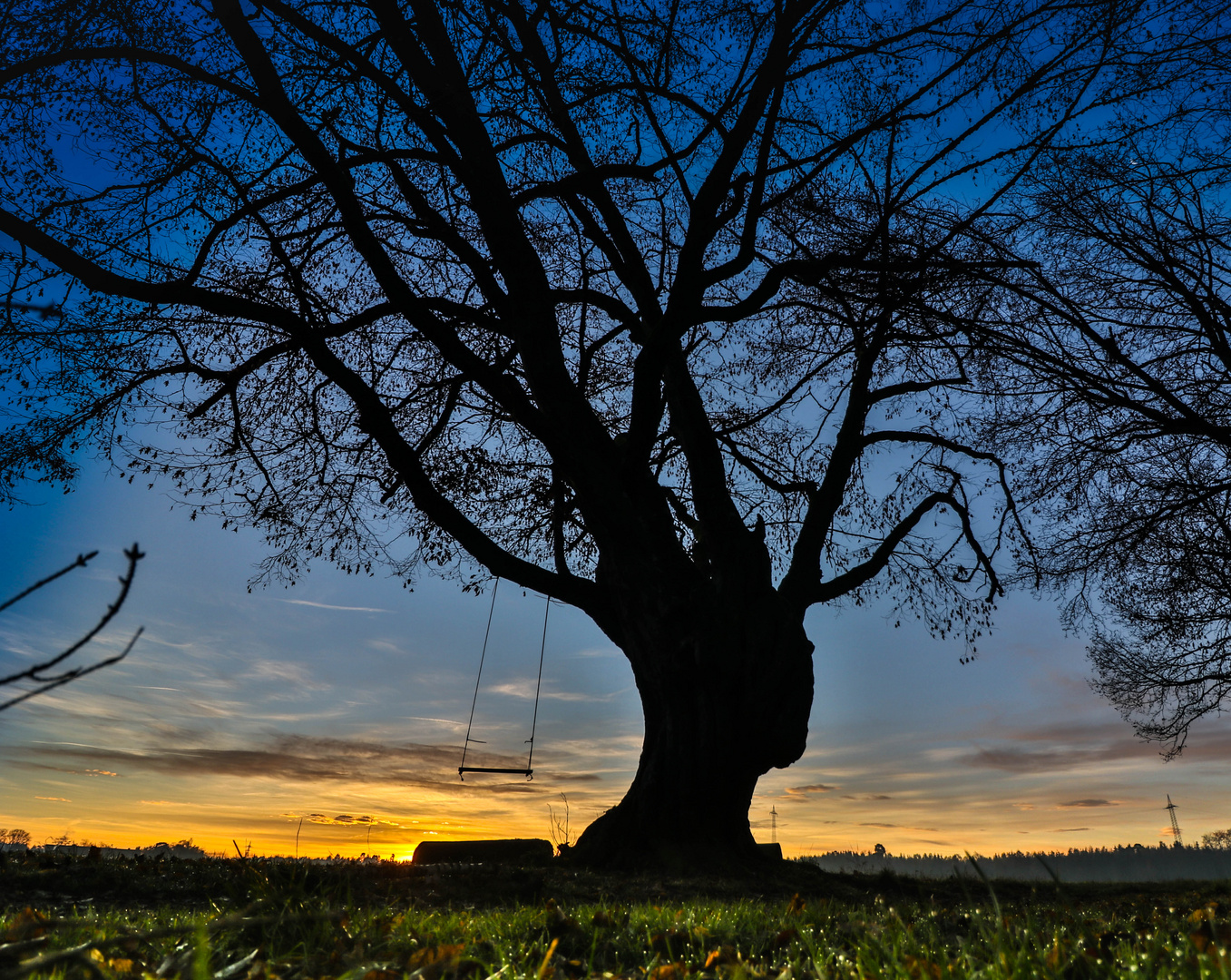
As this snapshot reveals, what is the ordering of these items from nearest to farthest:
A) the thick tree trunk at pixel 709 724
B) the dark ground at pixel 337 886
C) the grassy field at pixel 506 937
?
the grassy field at pixel 506 937 → the dark ground at pixel 337 886 → the thick tree trunk at pixel 709 724

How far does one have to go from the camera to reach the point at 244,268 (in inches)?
365

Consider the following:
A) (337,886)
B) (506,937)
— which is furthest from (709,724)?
(506,937)

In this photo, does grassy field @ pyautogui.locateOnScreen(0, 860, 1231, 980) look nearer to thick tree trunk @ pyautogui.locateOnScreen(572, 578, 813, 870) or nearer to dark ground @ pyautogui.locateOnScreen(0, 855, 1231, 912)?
dark ground @ pyautogui.locateOnScreen(0, 855, 1231, 912)

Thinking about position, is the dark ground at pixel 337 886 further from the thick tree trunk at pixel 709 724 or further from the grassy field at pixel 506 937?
the thick tree trunk at pixel 709 724

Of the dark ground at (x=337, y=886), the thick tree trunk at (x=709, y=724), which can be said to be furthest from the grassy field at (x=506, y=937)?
the thick tree trunk at (x=709, y=724)

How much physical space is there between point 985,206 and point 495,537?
761 centimetres

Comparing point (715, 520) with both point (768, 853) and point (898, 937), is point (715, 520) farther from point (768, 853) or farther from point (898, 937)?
point (898, 937)

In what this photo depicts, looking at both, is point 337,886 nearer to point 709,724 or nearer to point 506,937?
point 506,937

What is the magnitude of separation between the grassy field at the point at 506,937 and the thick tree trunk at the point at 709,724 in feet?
9.96

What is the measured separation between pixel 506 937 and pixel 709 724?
5.47m

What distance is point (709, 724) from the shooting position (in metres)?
8.05

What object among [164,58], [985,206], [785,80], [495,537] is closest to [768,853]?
[495,537]

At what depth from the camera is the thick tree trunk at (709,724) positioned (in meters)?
7.97

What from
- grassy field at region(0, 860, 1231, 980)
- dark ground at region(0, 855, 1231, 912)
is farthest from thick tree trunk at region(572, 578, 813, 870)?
grassy field at region(0, 860, 1231, 980)
